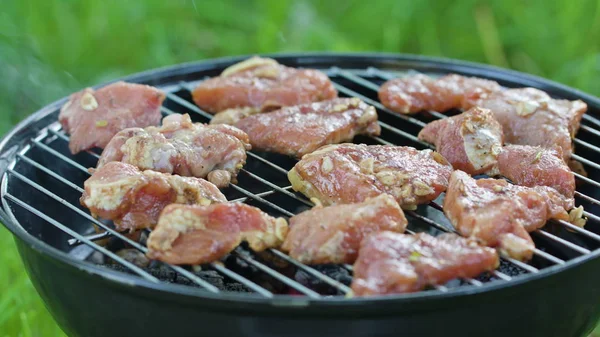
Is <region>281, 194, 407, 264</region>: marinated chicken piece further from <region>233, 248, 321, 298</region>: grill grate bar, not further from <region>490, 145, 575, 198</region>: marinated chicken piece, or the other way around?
<region>490, 145, 575, 198</region>: marinated chicken piece

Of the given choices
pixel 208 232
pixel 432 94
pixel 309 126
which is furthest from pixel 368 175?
pixel 432 94

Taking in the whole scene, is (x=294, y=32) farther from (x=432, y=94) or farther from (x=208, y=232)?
(x=208, y=232)

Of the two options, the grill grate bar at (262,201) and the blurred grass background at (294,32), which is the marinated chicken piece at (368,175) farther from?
the blurred grass background at (294,32)

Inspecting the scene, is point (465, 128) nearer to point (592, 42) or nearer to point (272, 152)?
point (272, 152)

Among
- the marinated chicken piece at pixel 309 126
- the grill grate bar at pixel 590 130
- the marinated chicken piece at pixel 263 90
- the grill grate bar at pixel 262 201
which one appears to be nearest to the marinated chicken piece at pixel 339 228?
the grill grate bar at pixel 262 201

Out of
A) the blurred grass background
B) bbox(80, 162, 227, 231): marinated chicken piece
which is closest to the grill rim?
bbox(80, 162, 227, 231): marinated chicken piece

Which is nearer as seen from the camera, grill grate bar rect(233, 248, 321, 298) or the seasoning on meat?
grill grate bar rect(233, 248, 321, 298)

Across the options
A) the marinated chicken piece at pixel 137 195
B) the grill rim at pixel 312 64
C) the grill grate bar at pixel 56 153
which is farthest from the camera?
the grill grate bar at pixel 56 153
